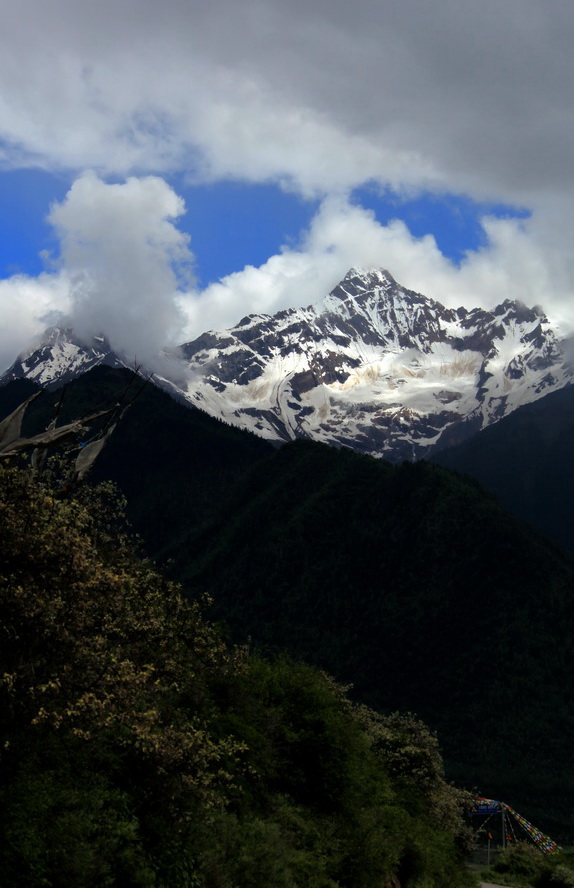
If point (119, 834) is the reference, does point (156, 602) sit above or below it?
above

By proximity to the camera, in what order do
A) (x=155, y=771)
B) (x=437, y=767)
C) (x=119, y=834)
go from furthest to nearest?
(x=437, y=767), (x=155, y=771), (x=119, y=834)

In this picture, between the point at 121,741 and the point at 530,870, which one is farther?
the point at 530,870

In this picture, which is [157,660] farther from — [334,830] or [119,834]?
[334,830]

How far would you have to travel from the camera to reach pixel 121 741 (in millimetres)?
35594

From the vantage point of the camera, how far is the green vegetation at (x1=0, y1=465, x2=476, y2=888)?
97.4 feet

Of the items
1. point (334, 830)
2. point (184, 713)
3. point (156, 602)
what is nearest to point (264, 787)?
point (334, 830)

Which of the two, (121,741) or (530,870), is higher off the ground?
(121,741)

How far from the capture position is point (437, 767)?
9256 centimetres

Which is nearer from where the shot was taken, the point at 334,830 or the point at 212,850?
the point at 212,850

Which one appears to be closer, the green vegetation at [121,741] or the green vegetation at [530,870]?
the green vegetation at [121,741]

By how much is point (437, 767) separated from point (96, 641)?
69.7 m

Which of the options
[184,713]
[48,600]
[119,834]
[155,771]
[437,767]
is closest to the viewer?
[48,600]

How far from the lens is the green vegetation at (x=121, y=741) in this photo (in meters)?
29.7

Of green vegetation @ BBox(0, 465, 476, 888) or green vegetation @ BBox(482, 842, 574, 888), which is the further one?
green vegetation @ BBox(482, 842, 574, 888)
